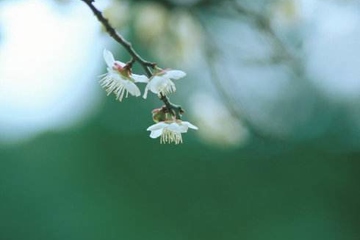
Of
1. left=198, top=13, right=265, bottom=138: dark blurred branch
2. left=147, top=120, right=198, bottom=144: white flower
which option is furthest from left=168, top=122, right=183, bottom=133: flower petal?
left=198, top=13, right=265, bottom=138: dark blurred branch

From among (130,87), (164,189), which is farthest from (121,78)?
(164,189)

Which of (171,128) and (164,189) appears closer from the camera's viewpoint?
(171,128)

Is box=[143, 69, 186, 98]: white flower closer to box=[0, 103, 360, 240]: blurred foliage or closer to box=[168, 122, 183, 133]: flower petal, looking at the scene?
box=[168, 122, 183, 133]: flower petal

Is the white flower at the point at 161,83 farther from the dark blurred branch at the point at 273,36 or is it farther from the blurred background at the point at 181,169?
the blurred background at the point at 181,169

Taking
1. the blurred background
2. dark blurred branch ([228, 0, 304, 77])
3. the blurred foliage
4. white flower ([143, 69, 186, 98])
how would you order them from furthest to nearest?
1. the blurred foliage
2. the blurred background
3. dark blurred branch ([228, 0, 304, 77])
4. white flower ([143, 69, 186, 98])

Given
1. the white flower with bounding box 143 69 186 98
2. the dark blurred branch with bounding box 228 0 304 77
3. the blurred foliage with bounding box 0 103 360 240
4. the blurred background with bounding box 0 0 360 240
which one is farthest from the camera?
the blurred foliage with bounding box 0 103 360 240

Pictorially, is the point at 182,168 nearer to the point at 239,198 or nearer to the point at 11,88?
the point at 239,198

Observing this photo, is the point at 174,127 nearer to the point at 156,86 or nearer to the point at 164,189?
the point at 156,86

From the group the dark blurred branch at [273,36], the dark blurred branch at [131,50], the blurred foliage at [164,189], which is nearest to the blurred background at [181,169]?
the blurred foliage at [164,189]
